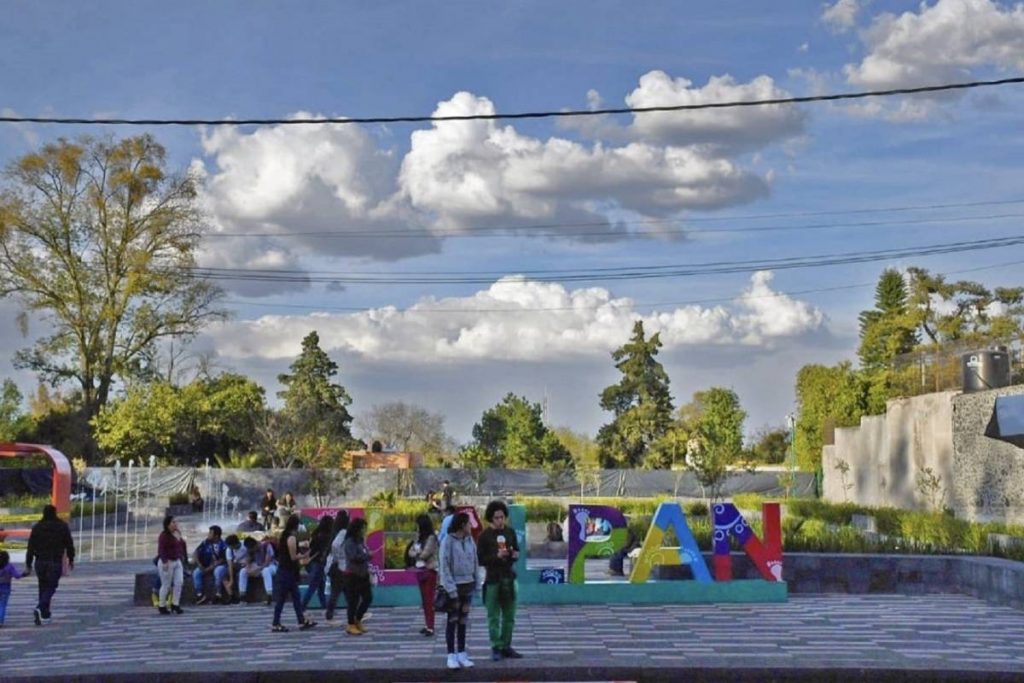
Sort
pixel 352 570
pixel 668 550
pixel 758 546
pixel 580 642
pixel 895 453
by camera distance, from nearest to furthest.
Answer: pixel 580 642, pixel 352 570, pixel 758 546, pixel 668 550, pixel 895 453

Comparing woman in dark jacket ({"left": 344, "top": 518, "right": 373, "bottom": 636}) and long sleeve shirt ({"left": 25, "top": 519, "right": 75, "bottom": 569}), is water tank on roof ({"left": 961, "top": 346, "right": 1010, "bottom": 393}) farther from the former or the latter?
long sleeve shirt ({"left": 25, "top": 519, "right": 75, "bottom": 569})

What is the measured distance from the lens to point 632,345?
81250 mm

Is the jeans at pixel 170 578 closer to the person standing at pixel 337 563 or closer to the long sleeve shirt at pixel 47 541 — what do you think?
the long sleeve shirt at pixel 47 541

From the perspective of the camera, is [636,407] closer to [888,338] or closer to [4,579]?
[888,338]

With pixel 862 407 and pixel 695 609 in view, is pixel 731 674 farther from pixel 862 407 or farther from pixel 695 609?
pixel 862 407

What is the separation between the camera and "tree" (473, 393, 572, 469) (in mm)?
76688

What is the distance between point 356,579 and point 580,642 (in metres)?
3.17

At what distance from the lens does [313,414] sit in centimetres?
6444

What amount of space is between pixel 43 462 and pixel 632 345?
38.7 meters

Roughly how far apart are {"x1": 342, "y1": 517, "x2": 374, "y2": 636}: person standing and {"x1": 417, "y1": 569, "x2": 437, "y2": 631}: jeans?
71 cm

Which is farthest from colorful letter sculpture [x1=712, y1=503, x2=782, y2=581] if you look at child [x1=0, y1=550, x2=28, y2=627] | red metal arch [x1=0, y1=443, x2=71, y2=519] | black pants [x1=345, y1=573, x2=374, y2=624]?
red metal arch [x1=0, y1=443, x2=71, y2=519]

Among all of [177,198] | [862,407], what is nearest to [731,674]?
[177,198]

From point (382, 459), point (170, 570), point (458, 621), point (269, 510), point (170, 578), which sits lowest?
point (458, 621)

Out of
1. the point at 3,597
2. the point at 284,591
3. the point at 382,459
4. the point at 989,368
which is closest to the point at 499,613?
the point at 284,591
